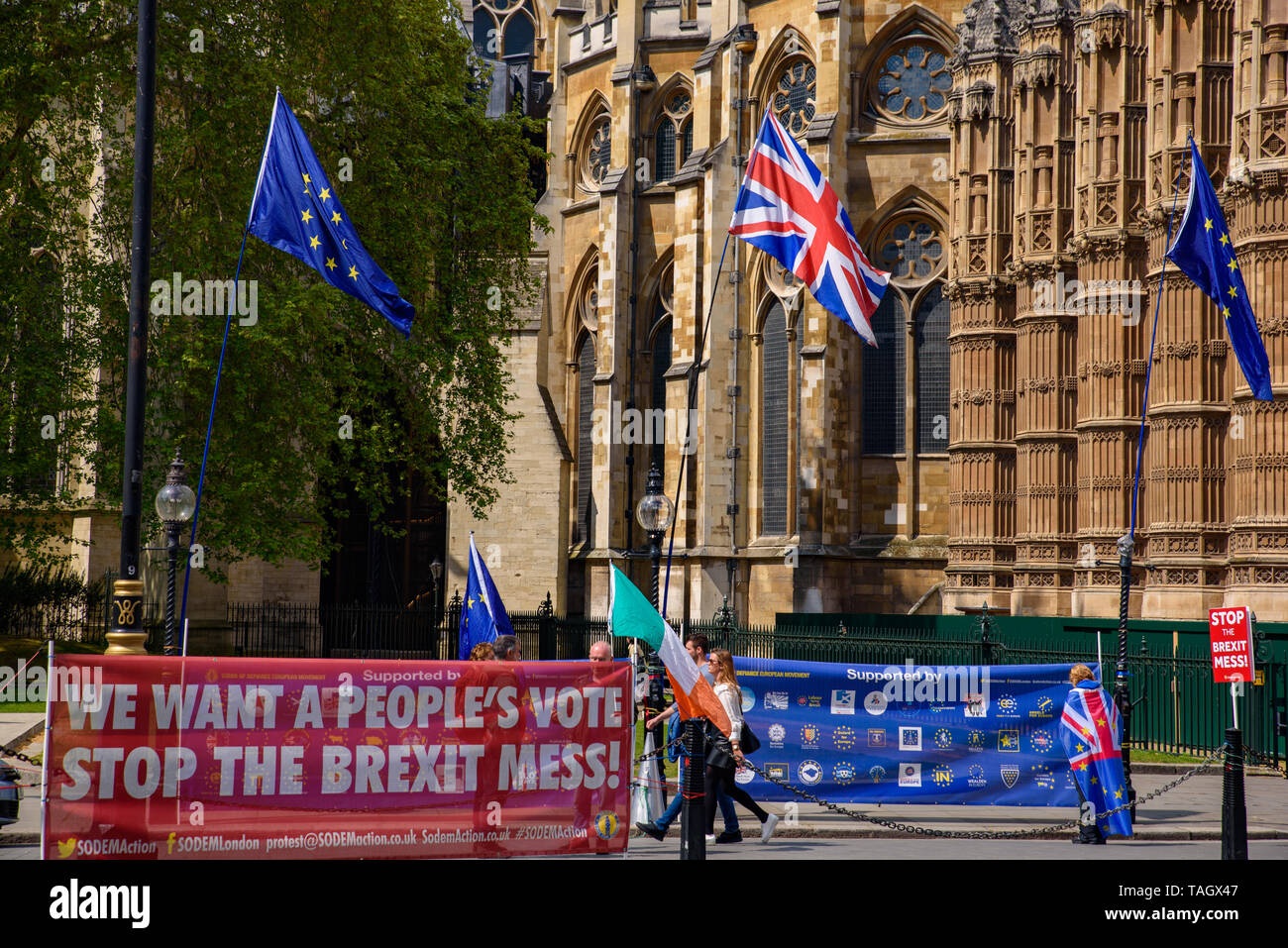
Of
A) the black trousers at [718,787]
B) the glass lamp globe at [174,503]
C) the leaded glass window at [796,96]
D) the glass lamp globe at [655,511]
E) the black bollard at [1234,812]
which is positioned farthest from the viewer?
the leaded glass window at [796,96]

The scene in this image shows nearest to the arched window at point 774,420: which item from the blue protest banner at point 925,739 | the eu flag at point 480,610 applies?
the eu flag at point 480,610

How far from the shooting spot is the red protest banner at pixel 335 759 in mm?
8938

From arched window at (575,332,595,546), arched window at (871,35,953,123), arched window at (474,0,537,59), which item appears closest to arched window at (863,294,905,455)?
arched window at (871,35,953,123)

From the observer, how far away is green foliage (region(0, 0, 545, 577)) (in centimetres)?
2080

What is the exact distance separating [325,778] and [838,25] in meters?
28.7

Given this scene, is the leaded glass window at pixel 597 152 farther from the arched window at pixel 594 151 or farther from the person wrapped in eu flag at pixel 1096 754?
the person wrapped in eu flag at pixel 1096 754

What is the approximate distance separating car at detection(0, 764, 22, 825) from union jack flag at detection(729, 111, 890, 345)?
396 inches

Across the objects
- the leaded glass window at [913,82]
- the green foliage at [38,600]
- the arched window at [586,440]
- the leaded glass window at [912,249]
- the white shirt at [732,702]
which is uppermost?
the leaded glass window at [913,82]

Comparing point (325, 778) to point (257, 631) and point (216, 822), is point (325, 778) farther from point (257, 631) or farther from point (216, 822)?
point (257, 631)

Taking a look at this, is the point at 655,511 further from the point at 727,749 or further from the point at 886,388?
the point at 886,388

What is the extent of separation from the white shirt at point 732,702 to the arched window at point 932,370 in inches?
916

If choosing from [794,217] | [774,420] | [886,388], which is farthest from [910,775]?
[774,420]

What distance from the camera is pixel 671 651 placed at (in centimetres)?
1027

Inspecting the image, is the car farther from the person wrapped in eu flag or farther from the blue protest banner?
the person wrapped in eu flag
